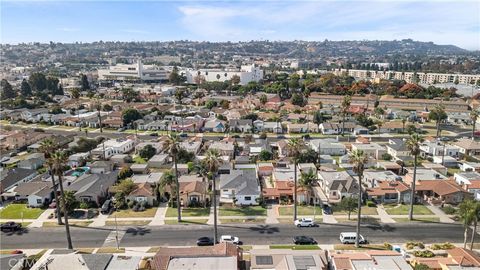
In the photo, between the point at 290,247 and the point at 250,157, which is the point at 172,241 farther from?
the point at 250,157

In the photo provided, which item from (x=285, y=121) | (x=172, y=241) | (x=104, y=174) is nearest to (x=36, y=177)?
(x=104, y=174)

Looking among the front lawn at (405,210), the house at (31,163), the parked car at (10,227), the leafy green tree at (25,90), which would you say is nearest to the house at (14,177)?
the house at (31,163)

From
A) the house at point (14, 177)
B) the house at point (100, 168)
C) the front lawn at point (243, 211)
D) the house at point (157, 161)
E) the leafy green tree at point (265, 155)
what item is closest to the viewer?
the front lawn at point (243, 211)

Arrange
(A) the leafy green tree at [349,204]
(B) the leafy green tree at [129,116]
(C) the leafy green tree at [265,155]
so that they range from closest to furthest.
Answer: (A) the leafy green tree at [349,204] < (C) the leafy green tree at [265,155] < (B) the leafy green tree at [129,116]

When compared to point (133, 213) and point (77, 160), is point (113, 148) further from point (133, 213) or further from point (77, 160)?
point (133, 213)

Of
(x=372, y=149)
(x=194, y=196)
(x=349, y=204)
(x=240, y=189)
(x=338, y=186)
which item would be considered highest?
(x=372, y=149)

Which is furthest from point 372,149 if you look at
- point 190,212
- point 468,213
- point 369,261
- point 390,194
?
point 369,261

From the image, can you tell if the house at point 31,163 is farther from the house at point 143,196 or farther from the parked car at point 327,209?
the parked car at point 327,209
